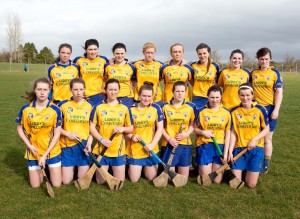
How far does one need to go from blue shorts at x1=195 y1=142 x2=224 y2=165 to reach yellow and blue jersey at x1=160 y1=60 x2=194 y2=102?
103cm

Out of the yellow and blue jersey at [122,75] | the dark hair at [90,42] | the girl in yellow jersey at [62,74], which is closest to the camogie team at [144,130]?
the yellow and blue jersey at [122,75]

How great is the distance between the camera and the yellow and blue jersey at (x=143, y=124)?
4.54 m

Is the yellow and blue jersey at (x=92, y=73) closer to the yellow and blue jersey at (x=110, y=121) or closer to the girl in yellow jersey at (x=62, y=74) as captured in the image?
the girl in yellow jersey at (x=62, y=74)

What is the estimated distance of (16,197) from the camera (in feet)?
12.8

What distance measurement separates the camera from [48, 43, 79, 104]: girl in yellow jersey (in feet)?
16.7

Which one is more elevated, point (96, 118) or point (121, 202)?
point (96, 118)

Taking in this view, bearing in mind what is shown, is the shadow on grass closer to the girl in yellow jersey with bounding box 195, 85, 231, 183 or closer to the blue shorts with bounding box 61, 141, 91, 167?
the blue shorts with bounding box 61, 141, 91, 167

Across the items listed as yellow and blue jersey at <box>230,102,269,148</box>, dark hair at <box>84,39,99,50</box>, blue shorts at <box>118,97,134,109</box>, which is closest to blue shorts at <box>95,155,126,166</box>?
blue shorts at <box>118,97,134,109</box>

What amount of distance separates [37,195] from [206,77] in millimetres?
3148

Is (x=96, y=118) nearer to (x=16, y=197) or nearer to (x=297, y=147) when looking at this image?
(x=16, y=197)

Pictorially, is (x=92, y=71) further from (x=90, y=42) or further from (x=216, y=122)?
(x=216, y=122)

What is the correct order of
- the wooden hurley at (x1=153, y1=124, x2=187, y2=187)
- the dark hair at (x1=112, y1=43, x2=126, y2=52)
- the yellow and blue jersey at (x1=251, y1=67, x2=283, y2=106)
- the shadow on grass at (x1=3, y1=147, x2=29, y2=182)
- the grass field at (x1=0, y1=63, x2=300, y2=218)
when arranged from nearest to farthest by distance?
the grass field at (x1=0, y1=63, x2=300, y2=218) < the wooden hurley at (x1=153, y1=124, x2=187, y2=187) < the shadow on grass at (x1=3, y1=147, x2=29, y2=182) < the yellow and blue jersey at (x1=251, y1=67, x2=283, y2=106) < the dark hair at (x1=112, y1=43, x2=126, y2=52)

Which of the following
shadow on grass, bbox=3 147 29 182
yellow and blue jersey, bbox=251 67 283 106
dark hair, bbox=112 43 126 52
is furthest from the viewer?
dark hair, bbox=112 43 126 52

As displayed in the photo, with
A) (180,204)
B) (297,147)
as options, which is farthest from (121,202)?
(297,147)
